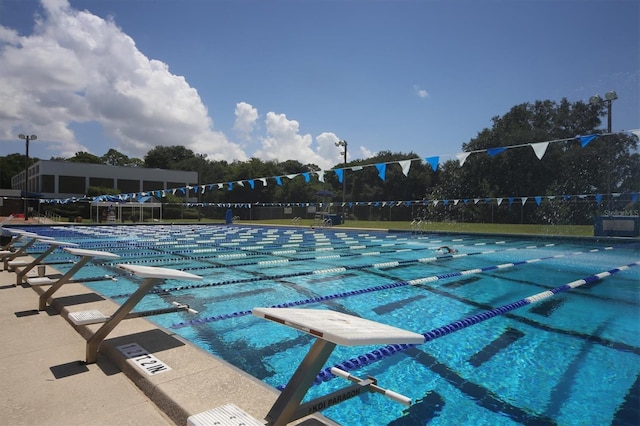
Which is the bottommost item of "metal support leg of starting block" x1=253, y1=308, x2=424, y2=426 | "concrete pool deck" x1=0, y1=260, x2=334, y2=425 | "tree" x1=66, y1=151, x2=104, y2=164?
"concrete pool deck" x1=0, y1=260, x2=334, y2=425

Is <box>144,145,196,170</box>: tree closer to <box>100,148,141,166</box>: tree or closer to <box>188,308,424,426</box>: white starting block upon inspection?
<box>100,148,141,166</box>: tree

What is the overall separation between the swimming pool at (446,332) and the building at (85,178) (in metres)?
38.6

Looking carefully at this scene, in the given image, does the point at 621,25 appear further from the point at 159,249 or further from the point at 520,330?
the point at 159,249

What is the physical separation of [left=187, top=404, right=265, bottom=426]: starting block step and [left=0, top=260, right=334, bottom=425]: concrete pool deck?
0.19 meters

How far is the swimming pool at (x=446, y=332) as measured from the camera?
3.05 meters

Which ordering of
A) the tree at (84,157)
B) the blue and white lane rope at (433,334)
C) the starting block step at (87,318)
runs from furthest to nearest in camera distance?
the tree at (84,157) → the starting block step at (87,318) → the blue and white lane rope at (433,334)

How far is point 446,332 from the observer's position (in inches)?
165

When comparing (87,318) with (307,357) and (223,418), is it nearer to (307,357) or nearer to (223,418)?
(223,418)

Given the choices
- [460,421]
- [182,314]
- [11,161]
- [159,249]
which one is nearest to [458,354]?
[460,421]

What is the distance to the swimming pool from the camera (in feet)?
10.0

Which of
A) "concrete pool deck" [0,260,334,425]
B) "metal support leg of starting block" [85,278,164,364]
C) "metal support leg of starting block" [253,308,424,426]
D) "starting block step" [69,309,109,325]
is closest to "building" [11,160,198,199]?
"starting block step" [69,309,109,325]

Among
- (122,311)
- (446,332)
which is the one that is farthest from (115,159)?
(446,332)

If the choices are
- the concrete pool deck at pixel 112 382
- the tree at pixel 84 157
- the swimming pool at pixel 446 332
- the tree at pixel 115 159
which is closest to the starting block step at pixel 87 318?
the concrete pool deck at pixel 112 382

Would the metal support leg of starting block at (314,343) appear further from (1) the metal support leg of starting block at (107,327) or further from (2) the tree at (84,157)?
(2) the tree at (84,157)
